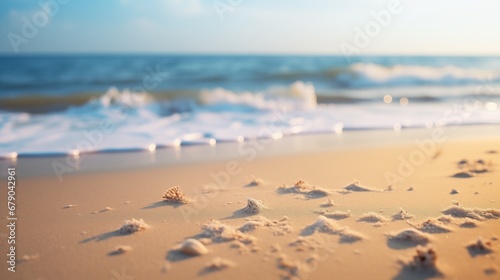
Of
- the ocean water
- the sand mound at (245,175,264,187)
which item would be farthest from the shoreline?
the sand mound at (245,175,264,187)

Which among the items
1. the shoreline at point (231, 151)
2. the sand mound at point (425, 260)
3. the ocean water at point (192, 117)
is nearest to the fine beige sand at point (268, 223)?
the sand mound at point (425, 260)

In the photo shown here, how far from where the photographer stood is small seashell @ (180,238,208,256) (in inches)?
97.7

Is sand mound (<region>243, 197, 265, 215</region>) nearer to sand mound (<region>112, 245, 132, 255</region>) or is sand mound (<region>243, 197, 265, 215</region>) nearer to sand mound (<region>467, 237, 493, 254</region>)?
sand mound (<region>112, 245, 132, 255</region>)

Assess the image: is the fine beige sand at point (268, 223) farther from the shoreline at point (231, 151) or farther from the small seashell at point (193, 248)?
the shoreline at point (231, 151)

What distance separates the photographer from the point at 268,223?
2.95 m

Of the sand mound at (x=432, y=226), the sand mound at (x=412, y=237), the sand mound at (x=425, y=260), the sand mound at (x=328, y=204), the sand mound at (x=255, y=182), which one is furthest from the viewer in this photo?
the sand mound at (x=255, y=182)

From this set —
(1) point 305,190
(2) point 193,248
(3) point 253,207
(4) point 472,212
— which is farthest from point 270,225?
(4) point 472,212

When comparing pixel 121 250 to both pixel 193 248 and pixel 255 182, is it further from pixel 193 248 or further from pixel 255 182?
pixel 255 182

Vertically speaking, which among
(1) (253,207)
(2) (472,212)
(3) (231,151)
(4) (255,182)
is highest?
(3) (231,151)

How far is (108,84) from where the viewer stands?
734 inches

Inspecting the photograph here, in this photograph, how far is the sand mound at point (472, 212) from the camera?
303 cm

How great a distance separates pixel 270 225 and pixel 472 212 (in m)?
1.59

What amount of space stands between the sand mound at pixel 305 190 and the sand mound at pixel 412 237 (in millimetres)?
1023

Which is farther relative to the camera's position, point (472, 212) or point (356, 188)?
point (356, 188)
